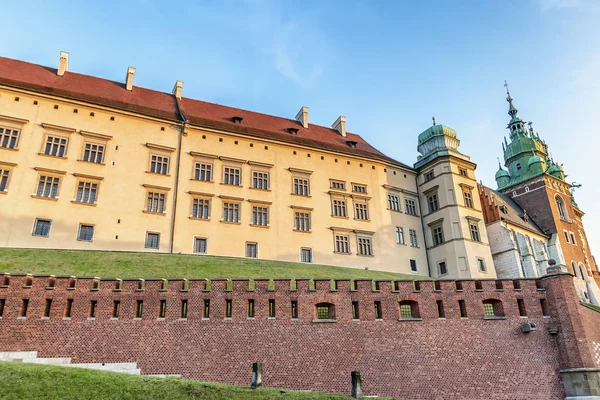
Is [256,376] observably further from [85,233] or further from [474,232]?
[474,232]

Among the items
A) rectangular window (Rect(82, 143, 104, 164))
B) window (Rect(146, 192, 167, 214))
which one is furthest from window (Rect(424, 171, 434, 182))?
rectangular window (Rect(82, 143, 104, 164))

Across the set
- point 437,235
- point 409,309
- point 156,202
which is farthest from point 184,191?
point 437,235

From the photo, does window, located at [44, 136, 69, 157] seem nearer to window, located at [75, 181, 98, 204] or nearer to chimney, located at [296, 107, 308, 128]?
window, located at [75, 181, 98, 204]

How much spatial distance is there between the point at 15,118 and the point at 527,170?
57246mm

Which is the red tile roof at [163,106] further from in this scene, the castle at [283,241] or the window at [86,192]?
the window at [86,192]

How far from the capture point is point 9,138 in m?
30.2

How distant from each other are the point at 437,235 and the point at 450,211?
8.14 feet

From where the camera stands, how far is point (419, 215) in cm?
4291

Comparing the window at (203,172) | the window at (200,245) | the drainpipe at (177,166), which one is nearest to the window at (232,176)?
the window at (203,172)

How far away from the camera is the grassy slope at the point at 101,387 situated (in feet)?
45.0

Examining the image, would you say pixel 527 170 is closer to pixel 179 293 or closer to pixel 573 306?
pixel 573 306

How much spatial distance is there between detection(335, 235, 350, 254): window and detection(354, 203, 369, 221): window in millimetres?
2332

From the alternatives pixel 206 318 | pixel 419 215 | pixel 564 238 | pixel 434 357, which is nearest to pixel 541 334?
pixel 434 357

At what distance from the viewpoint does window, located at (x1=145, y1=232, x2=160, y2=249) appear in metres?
31.9
